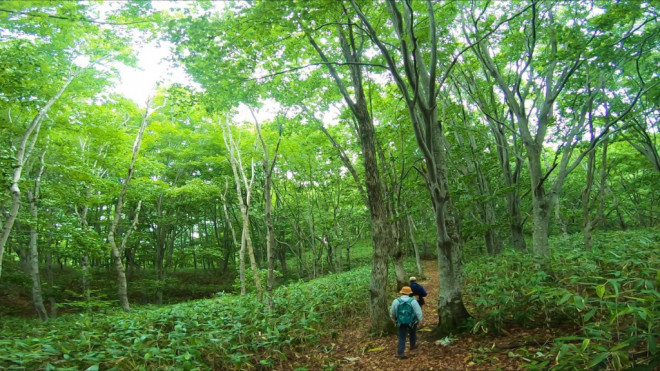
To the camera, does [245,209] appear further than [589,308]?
Yes

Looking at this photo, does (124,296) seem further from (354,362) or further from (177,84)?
(354,362)

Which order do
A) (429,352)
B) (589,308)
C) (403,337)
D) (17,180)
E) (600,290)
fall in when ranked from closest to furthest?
(600,290) < (589,308) < (429,352) < (403,337) < (17,180)

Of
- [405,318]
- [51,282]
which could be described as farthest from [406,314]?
[51,282]

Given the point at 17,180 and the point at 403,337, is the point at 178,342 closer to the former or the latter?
the point at 403,337

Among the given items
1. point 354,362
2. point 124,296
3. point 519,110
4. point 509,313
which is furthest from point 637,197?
point 124,296

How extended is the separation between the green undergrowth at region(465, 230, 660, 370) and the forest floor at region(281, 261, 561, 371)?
173 millimetres

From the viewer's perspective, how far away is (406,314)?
18.0 ft

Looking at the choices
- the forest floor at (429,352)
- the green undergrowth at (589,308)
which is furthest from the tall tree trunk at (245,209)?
the green undergrowth at (589,308)

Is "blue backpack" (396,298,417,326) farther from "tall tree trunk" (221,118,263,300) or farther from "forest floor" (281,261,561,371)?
"tall tree trunk" (221,118,263,300)

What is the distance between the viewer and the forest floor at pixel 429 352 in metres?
4.32

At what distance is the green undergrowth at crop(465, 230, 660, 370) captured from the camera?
3.03 meters

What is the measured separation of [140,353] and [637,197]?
1338 inches

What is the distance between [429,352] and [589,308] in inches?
93.6

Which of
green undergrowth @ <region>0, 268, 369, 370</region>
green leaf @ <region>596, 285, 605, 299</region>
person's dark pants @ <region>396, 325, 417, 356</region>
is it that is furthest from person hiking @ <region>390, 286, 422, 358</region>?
green leaf @ <region>596, 285, 605, 299</region>
